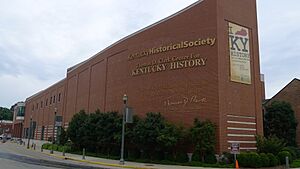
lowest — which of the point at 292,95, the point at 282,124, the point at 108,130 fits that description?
the point at 108,130

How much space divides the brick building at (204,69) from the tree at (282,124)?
8789 mm

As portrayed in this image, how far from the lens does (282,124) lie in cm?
4028

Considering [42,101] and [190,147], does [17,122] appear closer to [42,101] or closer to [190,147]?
[42,101]

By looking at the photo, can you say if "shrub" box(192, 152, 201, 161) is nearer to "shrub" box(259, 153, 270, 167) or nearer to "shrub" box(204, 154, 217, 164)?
"shrub" box(204, 154, 217, 164)

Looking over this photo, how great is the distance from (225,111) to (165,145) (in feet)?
20.1

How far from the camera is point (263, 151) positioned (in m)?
28.8

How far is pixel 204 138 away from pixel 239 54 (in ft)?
31.6

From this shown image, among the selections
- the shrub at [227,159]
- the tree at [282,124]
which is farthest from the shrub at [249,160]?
the tree at [282,124]

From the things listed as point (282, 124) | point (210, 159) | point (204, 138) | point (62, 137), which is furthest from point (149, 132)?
point (62, 137)

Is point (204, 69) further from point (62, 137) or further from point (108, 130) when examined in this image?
point (62, 137)

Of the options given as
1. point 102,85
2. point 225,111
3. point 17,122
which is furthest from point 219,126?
point 17,122

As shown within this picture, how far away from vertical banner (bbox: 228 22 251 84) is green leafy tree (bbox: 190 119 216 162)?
5752 millimetres
